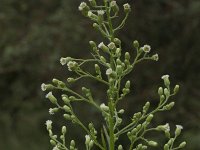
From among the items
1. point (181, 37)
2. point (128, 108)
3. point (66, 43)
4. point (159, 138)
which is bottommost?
point (159, 138)

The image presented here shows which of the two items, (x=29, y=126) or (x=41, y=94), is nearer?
(x=41, y=94)

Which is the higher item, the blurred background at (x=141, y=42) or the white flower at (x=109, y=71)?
the blurred background at (x=141, y=42)

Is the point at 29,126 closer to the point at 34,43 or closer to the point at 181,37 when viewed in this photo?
the point at 34,43

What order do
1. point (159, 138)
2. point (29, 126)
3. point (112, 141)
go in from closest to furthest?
point (112, 141)
point (159, 138)
point (29, 126)

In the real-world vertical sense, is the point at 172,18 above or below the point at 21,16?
below

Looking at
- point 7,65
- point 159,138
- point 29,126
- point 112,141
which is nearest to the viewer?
point 112,141

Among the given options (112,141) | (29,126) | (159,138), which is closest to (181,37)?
(159,138)

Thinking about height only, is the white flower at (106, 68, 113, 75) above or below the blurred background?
below

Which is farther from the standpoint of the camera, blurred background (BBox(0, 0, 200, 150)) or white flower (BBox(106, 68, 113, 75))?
blurred background (BBox(0, 0, 200, 150))

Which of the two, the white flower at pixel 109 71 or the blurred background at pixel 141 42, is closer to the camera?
the white flower at pixel 109 71

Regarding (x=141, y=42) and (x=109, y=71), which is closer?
(x=109, y=71)

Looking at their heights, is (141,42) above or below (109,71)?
above
